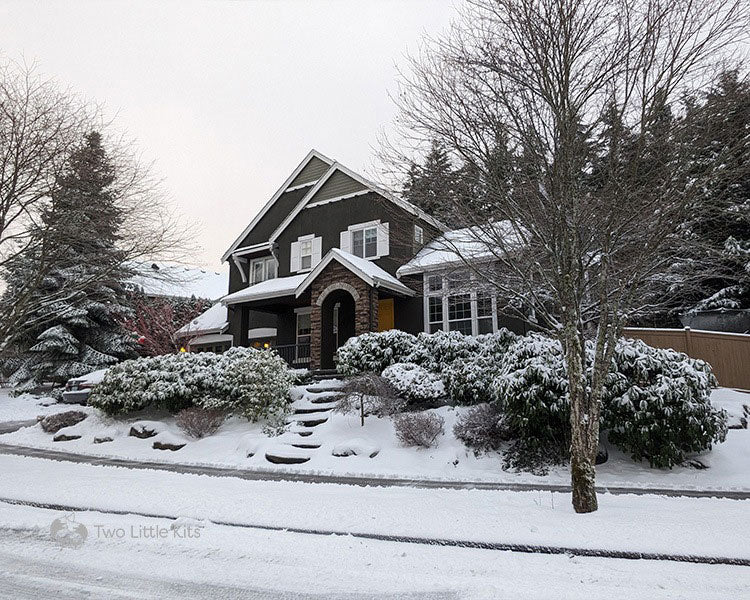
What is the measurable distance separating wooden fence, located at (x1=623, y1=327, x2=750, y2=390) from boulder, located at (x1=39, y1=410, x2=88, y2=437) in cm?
1404

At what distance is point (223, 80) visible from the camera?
39.3 feet

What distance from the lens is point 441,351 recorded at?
38.4ft

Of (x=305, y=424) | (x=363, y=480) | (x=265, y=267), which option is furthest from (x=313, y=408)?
(x=265, y=267)

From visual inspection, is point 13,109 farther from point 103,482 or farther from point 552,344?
point 552,344

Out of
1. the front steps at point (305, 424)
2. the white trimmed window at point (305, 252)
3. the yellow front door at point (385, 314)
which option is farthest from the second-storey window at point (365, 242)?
the front steps at point (305, 424)

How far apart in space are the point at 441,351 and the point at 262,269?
11.4 meters

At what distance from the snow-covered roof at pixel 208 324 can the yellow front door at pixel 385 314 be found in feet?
26.7

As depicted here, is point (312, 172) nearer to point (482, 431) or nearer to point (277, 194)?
point (277, 194)

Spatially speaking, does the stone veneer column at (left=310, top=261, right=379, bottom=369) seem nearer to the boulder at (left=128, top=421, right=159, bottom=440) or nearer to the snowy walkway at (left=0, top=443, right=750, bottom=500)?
the boulder at (left=128, top=421, right=159, bottom=440)

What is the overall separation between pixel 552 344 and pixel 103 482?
7.80 metres

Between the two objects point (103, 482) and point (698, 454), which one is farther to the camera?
point (698, 454)

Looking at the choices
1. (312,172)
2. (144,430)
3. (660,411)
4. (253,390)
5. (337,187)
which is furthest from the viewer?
(312,172)

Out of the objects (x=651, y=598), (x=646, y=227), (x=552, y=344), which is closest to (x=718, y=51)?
(x=646, y=227)

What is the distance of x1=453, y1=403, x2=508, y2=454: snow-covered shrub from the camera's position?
880 centimetres
